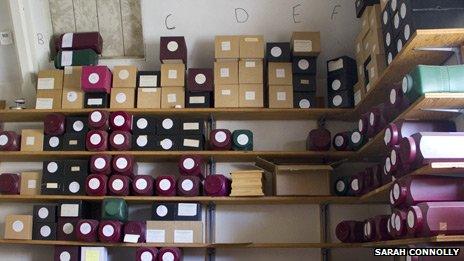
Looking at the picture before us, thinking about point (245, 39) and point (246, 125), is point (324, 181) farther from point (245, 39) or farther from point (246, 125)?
point (245, 39)

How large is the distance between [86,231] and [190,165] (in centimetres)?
87

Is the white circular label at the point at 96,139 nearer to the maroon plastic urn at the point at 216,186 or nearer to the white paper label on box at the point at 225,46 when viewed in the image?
the maroon plastic urn at the point at 216,186

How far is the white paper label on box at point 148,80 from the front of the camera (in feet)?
12.6

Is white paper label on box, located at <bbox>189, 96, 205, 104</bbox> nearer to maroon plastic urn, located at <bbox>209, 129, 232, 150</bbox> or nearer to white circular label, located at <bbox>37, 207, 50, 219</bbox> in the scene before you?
maroon plastic urn, located at <bbox>209, 129, 232, 150</bbox>

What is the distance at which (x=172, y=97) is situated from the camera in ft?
12.5

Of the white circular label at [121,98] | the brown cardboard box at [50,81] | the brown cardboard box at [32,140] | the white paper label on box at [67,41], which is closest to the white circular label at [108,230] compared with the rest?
the brown cardboard box at [32,140]

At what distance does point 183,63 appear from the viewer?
3.87 m

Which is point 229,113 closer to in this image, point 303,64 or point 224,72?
point 224,72

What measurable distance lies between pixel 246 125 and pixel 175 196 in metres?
0.85

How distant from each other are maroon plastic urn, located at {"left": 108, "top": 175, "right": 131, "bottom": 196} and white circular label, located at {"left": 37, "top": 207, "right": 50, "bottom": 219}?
51 centimetres

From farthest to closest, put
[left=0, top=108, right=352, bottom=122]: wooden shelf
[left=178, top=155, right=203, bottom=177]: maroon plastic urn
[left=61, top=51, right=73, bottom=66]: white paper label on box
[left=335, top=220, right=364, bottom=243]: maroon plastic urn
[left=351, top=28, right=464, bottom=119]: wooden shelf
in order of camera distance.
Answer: [left=61, top=51, right=73, bottom=66]: white paper label on box → [left=0, top=108, right=352, bottom=122]: wooden shelf → [left=178, top=155, right=203, bottom=177]: maroon plastic urn → [left=335, top=220, right=364, bottom=243]: maroon plastic urn → [left=351, top=28, right=464, bottom=119]: wooden shelf

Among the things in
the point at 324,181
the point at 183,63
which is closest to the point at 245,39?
the point at 183,63

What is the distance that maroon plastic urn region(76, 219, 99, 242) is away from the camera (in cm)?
352

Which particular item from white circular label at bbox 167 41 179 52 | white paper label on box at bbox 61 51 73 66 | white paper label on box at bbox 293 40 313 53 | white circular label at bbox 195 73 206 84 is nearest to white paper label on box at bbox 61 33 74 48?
white paper label on box at bbox 61 51 73 66
